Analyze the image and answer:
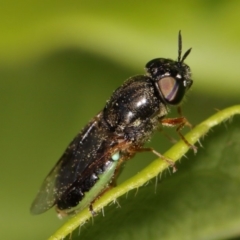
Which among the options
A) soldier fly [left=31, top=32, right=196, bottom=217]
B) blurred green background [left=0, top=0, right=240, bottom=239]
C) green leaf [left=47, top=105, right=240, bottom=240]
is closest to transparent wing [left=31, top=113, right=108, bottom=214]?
soldier fly [left=31, top=32, right=196, bottom=217]

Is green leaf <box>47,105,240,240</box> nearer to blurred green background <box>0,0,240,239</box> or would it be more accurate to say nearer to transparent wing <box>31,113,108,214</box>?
transparent wing <box>31,113,108,214</box>

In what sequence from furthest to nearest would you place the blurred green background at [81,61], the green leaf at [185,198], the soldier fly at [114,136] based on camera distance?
the blurred green background at [81,61] → the soldier fly at [114,136] → the green leaf at [185,198]

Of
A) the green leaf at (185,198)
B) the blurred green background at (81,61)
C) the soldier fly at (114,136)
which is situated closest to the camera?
the green leaf at (185,198)

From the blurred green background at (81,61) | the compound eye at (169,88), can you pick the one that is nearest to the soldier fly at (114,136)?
the compound eye at (169,88)

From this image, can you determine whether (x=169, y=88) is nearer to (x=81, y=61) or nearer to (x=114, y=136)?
(x=114, y=136)

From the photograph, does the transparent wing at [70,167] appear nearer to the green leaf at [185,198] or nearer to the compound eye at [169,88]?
the compound eye at [169,88]

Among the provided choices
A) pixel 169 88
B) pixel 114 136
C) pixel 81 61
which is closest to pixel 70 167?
pixel 114 136

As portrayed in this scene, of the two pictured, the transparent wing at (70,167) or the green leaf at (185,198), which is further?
the transparent wing at (70,167)
